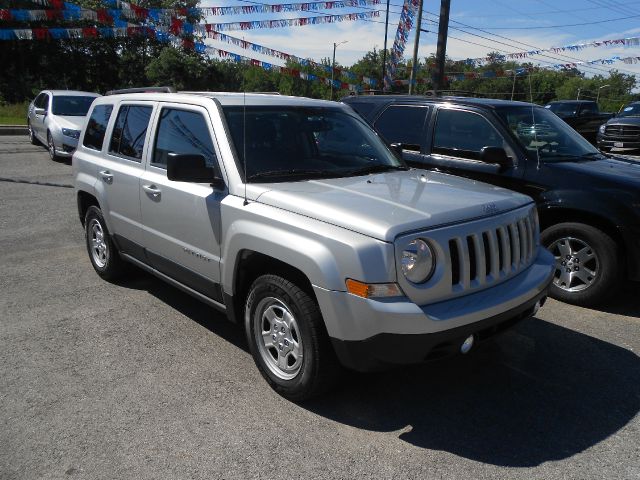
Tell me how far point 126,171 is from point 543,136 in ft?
13.8

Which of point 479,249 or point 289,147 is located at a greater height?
point 289,147

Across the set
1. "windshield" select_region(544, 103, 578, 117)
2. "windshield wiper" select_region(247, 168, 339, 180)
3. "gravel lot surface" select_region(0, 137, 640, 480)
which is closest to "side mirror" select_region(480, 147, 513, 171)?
"gravel lot surface" select_region(0, 137, 640, 480)

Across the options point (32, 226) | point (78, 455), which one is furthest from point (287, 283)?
point (32, 226)

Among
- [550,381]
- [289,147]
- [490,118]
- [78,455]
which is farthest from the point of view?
[490,118]

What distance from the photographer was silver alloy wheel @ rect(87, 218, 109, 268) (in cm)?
541

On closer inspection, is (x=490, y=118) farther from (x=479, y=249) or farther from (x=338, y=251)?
(x=338, y=251)

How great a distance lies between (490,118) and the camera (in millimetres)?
→ 5680

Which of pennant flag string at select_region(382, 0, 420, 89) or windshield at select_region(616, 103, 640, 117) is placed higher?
pennant flag string at select_region(382, 0, 420, 89)

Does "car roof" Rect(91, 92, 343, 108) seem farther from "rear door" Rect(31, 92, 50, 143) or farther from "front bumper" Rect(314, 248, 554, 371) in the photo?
"rear door" Rect(31, 92, 50, 143)

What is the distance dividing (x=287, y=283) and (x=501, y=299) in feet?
4.09

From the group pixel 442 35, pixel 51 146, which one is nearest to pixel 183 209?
pixel 51 146

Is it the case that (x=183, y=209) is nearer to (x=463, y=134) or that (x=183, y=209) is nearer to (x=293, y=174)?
(x=293, y=174)

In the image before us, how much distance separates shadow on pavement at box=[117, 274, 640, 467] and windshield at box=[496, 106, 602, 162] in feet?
6.89

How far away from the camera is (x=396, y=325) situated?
277 cm
